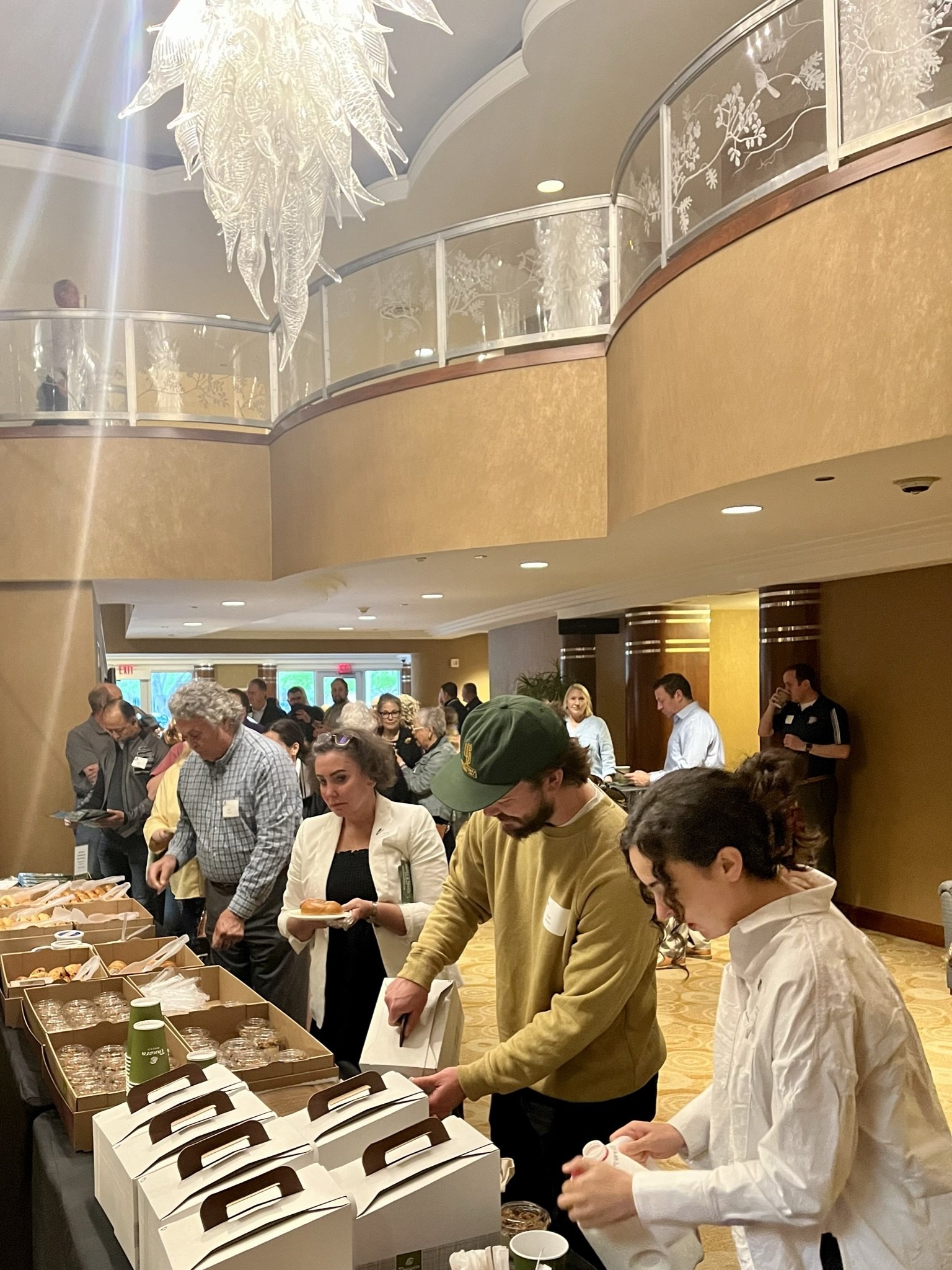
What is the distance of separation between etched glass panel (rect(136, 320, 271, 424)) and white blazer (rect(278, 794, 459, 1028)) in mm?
5953

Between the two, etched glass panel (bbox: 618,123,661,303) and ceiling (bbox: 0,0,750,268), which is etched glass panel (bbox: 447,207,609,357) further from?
ceiling (bbox: 0,0,750,268)

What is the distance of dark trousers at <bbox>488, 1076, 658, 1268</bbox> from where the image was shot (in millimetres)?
2291

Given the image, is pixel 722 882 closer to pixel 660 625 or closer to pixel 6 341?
pixel 6 341

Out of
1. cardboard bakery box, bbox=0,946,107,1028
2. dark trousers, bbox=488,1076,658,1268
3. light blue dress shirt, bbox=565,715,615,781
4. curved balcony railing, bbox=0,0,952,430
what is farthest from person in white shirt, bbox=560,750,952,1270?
light blue dress shirt, bbox=565,715,615,781

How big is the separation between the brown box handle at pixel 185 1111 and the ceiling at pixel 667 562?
3134mm

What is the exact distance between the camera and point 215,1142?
1.63 metres

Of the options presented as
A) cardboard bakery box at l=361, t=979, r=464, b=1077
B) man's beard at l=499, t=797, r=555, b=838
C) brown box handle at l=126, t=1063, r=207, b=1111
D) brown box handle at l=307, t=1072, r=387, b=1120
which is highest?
man's beard at l=499, t=797, r=555, b=838

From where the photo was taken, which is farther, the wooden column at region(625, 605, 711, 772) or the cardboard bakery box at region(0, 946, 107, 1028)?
the wooden column at region(625, 605, 711, 772)

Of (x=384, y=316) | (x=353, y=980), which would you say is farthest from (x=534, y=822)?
(x=384, y=316)

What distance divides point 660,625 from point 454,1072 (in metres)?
9.14

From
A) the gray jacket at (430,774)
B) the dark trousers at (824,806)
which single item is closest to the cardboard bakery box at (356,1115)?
the gray jacket at (430,774)

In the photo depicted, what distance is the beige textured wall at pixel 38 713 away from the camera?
848 cm

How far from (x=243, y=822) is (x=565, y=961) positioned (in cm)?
198

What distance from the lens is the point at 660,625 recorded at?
11.0 meters
